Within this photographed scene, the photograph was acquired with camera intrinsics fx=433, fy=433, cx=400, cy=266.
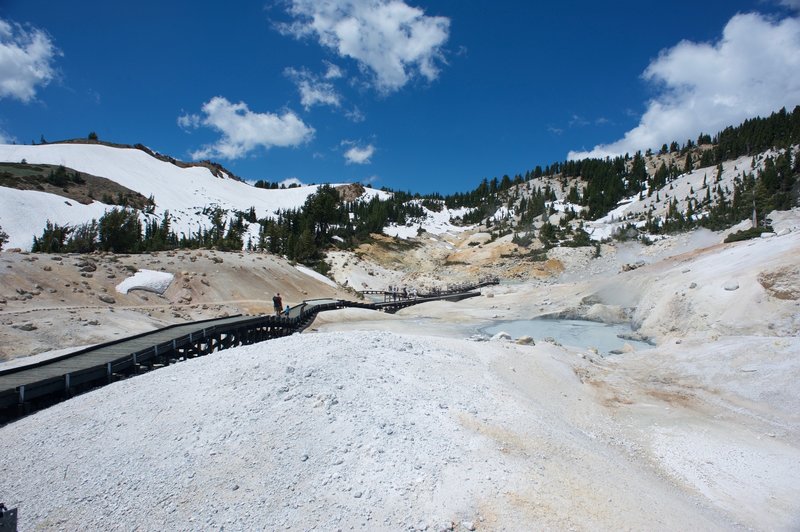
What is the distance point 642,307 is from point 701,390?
1559 centimetres

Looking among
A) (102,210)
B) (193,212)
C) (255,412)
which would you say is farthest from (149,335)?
(193,212)

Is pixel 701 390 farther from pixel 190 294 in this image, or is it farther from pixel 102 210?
pixel 102 210

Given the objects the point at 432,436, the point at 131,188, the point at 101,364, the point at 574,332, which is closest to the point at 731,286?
the point at 574,332

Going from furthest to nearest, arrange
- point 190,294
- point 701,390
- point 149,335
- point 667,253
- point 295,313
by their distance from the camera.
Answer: point 667,253 < point 190,294 < point 295,313 < point 149,335 < point 701,390

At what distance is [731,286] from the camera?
22672 mm

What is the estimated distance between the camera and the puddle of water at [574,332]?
84.7ft

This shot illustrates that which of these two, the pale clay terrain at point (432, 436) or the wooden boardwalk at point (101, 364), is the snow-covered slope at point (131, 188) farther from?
the pale clay terrain at point (432, 436)

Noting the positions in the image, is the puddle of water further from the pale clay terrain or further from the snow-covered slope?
the snow-covered slope

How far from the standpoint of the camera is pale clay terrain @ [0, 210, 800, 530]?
7074 millimetres

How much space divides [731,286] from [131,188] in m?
105

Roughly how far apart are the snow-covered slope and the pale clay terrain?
52.5 metres

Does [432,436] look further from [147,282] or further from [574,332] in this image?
[147,282]

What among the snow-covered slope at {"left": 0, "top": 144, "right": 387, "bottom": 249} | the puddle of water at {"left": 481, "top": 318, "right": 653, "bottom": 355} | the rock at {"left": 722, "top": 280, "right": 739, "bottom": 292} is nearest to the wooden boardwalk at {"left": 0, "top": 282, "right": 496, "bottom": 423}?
the puddle of water at {"left": 481, "top": 318, "right": 653, "bottom": 355}

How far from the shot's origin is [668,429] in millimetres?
12531
